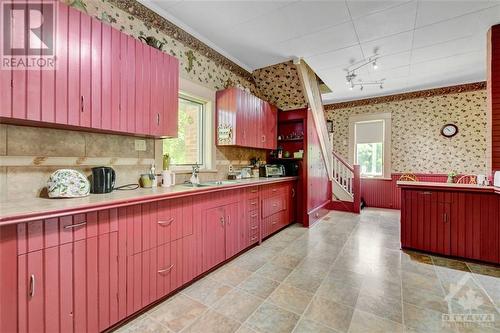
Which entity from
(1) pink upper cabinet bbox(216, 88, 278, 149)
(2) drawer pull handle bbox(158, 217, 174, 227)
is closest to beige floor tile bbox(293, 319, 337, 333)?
(2) drawer pull handle bbox(158, 217, 174, 227)

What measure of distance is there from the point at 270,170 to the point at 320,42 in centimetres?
230

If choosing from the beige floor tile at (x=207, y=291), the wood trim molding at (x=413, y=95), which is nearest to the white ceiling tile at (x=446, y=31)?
the wood trim molding at (x=413, y=95)

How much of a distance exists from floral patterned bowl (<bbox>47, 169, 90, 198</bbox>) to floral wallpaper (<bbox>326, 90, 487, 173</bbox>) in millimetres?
6825

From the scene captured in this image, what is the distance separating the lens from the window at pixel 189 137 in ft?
9.80

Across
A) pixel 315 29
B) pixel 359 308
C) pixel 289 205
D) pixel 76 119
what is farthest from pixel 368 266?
pixel 76 119

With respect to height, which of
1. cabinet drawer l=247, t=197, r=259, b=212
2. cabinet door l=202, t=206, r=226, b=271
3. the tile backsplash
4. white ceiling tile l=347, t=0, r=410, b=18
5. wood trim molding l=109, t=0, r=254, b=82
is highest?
white ceiling tile l=347, t=0, r=410, b=18

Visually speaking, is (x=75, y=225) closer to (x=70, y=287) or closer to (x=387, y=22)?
(x=70, y=287)

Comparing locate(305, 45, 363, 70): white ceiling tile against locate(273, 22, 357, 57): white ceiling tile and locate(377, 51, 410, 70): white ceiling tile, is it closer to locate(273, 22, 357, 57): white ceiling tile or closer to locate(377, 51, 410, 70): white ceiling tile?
locate(273, 22, 357, 57): white ceiling tile

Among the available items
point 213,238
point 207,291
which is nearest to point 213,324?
point 207,291

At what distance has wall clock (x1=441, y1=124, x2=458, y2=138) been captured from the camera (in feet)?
17.0

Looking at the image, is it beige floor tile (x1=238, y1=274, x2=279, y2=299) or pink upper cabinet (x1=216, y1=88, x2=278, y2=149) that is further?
pink upper cabinet (x1=216, y1=88, x2=278, y2=149)

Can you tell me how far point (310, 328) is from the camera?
164cm

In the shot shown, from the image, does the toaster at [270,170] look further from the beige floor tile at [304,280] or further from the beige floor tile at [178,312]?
the beige floor tile at [178,312]

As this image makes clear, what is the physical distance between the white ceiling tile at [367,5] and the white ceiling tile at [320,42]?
0.77ft
